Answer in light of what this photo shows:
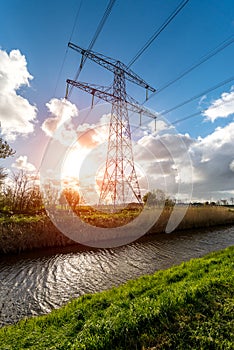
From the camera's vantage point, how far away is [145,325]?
297 centimetres

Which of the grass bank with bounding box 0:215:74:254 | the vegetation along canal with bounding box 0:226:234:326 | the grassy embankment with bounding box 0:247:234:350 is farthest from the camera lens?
the grass bank with bounding box 0:215:74:254

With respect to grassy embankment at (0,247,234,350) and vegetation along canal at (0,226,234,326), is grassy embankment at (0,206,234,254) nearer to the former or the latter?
vegetation along canal at (0,226,234,326)

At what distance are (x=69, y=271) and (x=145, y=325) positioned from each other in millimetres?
5590

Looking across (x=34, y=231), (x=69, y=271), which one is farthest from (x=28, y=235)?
(x=69, y=271)

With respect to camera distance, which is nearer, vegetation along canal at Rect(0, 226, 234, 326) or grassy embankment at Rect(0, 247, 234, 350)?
grassy embankment at Rect(0, 247, 234, 350)

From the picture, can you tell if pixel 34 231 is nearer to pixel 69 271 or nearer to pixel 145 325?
pixel 69 271

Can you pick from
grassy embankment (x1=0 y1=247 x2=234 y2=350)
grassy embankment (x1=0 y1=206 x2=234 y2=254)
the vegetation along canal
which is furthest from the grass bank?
grassy embankment (x1=0 y1=247 x2=234 y2=350)

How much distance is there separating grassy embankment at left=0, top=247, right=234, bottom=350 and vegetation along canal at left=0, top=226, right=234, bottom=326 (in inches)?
68.6

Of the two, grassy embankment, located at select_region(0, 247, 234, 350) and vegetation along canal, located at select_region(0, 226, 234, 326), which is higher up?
grassy embankment, located at select_region(0, 247, 234, 350)

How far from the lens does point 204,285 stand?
399 cm

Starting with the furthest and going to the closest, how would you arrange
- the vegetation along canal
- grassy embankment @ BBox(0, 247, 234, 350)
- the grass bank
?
the grass bank, the vegetation along canal, grassy embankment @ BBox(0, 247, 234, 350)

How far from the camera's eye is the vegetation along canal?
549 centimetres

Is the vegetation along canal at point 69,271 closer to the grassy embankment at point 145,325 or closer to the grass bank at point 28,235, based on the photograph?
the grass bank at point 28,235

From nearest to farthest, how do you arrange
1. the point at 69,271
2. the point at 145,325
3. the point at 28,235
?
the point at 145,325, the point at 69,271, the point at 28,235
